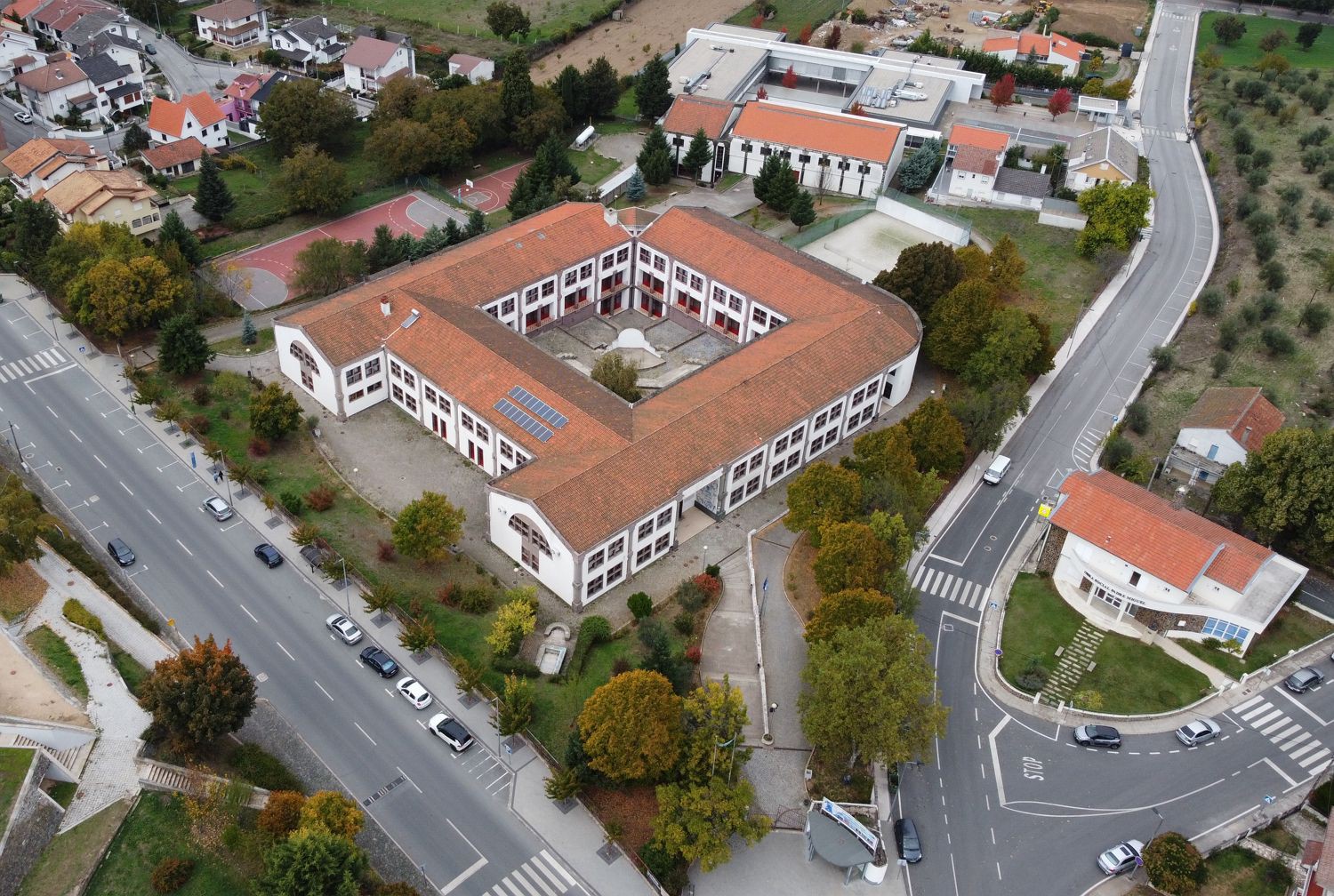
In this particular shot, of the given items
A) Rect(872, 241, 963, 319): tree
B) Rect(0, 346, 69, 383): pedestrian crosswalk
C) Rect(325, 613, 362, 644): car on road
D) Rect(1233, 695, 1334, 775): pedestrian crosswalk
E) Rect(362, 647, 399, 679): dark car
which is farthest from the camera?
Rect(872, 241, 963, 319): tree

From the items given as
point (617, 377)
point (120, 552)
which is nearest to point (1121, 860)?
point (617, 377)

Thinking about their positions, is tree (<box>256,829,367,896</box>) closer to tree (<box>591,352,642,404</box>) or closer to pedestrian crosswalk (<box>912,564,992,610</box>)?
pedestrian crosswalk (<box>912,564,992,610</box>)

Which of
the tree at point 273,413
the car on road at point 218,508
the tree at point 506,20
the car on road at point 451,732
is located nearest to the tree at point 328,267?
the tree at point 273,413

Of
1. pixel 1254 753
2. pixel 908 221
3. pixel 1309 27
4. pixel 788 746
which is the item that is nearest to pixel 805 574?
pixel 788 746

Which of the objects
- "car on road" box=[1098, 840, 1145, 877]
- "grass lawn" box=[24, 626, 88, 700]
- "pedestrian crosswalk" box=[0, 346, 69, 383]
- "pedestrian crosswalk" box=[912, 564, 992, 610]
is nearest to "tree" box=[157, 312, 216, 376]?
"pedestrian crosswalk" box=[0, 346, 69, 383]

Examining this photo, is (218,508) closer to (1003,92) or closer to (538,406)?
(538,406)

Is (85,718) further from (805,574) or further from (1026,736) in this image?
(1026,736)

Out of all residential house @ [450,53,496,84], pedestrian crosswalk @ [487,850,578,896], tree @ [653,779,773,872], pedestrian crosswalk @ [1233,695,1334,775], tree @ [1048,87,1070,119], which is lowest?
pedestrian crosswalk @ [487,850,578,896]
